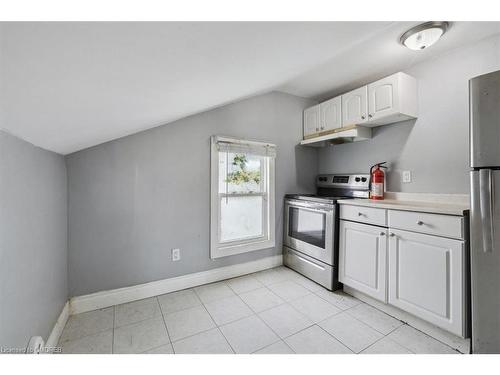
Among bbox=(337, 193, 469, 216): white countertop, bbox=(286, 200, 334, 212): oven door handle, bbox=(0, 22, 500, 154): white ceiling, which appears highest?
bbox=(0, 22, 500, 154): white ceiling

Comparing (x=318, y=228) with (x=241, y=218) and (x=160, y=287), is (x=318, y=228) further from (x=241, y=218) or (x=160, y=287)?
(x=160, y=287)

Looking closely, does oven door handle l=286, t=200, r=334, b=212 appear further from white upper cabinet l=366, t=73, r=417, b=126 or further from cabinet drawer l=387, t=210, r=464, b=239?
white upper cabinet l=366, t=73, r=417, b=126

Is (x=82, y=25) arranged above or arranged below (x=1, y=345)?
above

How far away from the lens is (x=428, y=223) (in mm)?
1535

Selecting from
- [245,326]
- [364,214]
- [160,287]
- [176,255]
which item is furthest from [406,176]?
[160,287]

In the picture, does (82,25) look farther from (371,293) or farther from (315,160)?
(315,160)

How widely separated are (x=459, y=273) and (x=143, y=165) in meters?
2.53

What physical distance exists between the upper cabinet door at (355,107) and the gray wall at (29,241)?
262 cm

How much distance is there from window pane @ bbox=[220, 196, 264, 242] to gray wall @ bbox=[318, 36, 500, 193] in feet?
4.89

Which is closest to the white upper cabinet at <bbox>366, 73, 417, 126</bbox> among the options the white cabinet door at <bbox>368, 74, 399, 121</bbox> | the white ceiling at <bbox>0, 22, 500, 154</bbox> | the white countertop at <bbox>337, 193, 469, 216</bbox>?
the white cabinet door at <bbox>368, 74, 399, 121</bbox>

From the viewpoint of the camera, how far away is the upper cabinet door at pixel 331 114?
2473 mm

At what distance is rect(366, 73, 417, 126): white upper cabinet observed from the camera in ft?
6.46
